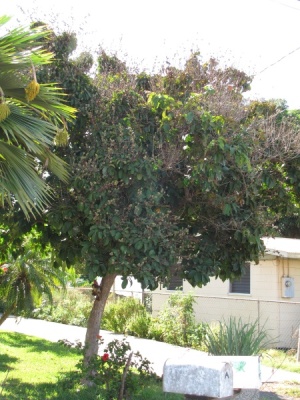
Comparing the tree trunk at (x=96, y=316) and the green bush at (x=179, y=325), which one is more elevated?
the green bush at (x=179, y=325)

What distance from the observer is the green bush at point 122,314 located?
18.0m

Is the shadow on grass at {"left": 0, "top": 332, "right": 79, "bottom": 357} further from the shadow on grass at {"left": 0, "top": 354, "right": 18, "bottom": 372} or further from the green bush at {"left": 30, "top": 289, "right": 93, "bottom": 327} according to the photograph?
the green bush at {"left": 30, "top": 289, "right": 93, "bottom": 327}

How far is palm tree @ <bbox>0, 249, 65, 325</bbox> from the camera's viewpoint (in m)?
11.1

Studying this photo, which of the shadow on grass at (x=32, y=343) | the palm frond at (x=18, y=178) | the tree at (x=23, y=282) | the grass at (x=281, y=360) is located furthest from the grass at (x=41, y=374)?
the grass at (x=281, y=360)

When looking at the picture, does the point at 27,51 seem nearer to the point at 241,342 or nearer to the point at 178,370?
the point at 178,370

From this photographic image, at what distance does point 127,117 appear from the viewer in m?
7.78

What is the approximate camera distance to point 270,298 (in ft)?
53.6

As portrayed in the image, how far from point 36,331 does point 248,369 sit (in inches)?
498

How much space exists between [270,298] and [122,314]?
15.2 ft

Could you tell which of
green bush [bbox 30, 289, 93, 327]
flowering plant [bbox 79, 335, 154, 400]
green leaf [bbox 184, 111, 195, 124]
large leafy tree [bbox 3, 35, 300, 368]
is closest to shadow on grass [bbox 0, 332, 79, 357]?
green bush [bbox 30, 289, 93, 327]

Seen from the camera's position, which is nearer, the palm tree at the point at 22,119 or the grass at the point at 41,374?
the palm tree at the point at 22,119

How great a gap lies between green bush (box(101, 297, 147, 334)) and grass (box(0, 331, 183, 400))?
286cm

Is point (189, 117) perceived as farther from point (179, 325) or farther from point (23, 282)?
point (179, 325)

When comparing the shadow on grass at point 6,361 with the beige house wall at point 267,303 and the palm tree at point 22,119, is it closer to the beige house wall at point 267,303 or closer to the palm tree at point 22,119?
the beige house wall at point 267,303
